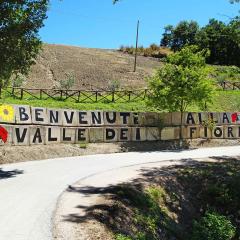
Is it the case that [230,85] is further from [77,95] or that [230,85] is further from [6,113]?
[6,113]

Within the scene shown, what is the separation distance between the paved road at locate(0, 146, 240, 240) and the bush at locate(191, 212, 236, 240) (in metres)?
→ 4.50

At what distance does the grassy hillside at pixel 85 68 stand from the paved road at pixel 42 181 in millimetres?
22622

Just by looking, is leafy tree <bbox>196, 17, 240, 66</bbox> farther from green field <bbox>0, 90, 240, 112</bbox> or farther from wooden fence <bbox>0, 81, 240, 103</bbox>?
wooden fence <bbox>0, 81, 240, 103</bbox>

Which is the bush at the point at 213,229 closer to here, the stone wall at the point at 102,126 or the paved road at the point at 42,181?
the paved road at the point at 42,181

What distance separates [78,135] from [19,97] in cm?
1136

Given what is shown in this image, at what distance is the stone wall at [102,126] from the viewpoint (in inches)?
901

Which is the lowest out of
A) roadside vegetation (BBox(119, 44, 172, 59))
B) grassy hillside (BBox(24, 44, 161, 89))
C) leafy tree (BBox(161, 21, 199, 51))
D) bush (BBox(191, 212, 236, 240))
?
bush (BBox(191, 212, 236, 240))

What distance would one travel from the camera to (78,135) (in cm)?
2525

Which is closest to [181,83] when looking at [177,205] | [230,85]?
[177,205]

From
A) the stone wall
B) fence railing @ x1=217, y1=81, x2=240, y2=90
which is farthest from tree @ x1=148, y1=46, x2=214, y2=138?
fence railing @ x1=217, y1=81, x2=240, y2=90

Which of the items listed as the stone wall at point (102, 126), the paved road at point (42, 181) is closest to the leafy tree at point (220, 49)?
the stone wall at point (102, 126)

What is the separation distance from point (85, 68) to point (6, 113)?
3399 centimetres

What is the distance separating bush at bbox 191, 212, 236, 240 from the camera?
52.5 feet

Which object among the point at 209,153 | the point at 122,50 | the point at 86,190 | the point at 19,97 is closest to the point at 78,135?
the point at 209,153
